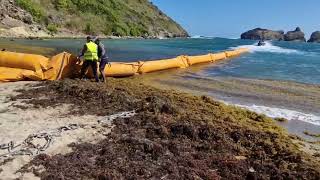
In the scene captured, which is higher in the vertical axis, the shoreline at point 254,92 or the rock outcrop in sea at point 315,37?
the shoreline at point 254,92

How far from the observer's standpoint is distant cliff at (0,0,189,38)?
63938 millimetres

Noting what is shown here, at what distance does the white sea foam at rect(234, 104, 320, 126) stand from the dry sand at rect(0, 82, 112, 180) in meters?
5.97

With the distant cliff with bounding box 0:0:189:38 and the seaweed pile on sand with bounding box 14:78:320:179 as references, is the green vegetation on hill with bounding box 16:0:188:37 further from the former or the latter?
the seaweed pile on sand with bounding box 14:78:320:179

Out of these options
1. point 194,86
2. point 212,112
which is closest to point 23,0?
point 194,86

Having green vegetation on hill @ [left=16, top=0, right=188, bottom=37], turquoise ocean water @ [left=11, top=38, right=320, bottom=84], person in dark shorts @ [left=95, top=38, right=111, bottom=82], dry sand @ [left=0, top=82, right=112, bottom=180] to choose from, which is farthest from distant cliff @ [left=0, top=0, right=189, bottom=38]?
dry sand @ [left=0, top=82, right=112, bottom=180]

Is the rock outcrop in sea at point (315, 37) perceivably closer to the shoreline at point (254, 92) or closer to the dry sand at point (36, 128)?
the shoreline at point (254, 92)

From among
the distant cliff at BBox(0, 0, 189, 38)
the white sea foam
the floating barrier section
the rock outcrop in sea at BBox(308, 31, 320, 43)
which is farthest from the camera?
the rock outcrop in sea at BBox(308, 31, 320, 43)

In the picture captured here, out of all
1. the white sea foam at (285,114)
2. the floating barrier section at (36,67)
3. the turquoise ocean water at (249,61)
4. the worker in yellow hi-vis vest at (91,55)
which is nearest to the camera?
the white sea foam at (285,114)

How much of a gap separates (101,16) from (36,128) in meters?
85.6

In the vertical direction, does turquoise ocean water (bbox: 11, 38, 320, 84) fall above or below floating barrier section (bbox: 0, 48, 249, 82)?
below

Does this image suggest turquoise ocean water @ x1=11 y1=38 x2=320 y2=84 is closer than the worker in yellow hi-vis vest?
No

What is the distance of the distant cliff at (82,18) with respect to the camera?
63938 mm

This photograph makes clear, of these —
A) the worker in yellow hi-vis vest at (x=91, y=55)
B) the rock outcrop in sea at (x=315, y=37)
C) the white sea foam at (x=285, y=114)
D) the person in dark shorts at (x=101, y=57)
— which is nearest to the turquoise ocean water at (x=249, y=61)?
the person in dark shorts at (x=101, y=57)

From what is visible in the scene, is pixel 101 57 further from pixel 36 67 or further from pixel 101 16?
pixel 101 16
